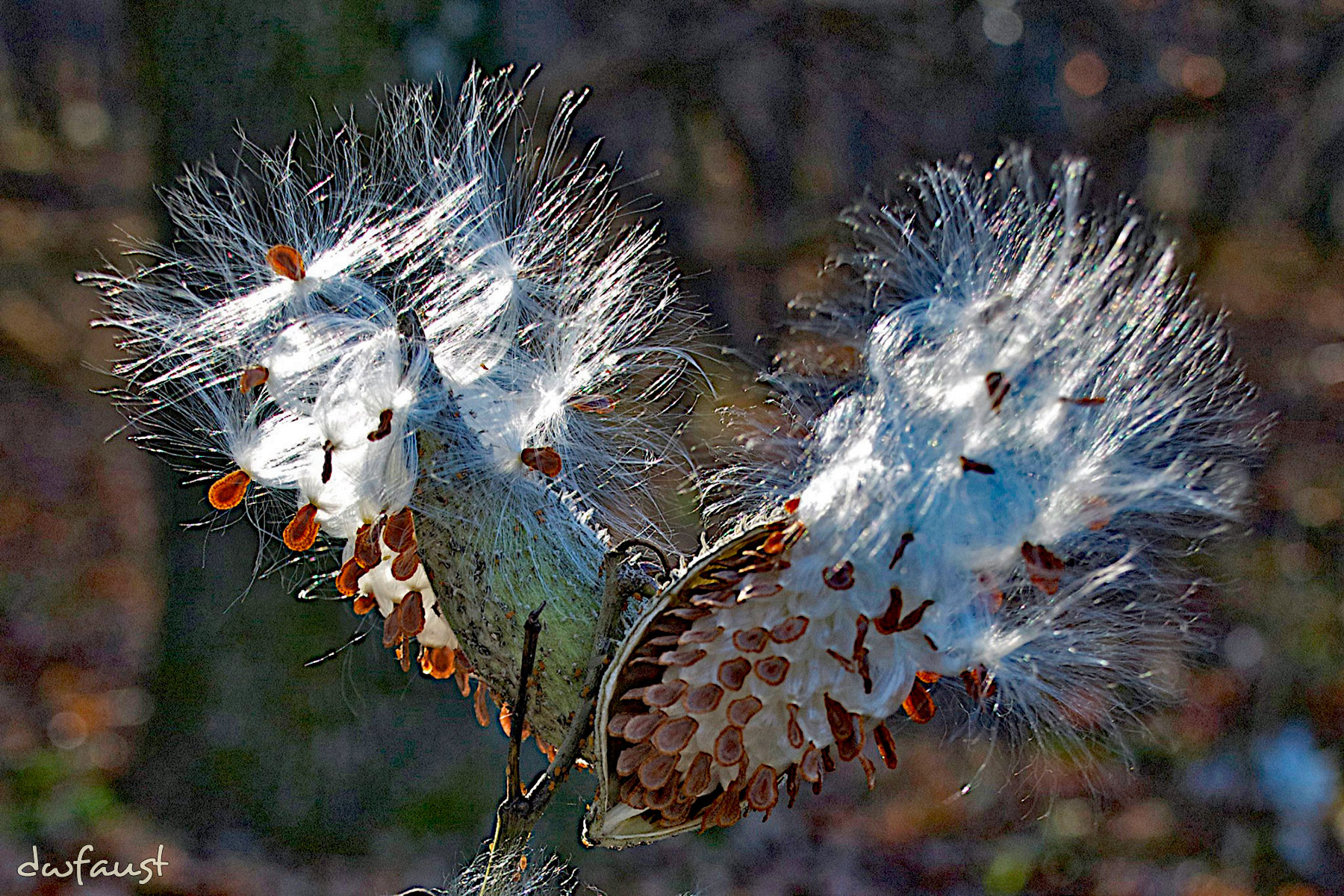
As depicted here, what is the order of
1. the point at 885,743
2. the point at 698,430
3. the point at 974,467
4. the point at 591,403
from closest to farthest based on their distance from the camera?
the point at 974,467, the point at 885,743, the point at 591,403, the point at 698,430

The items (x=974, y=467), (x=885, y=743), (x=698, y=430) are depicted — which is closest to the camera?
(x=974, y=467)

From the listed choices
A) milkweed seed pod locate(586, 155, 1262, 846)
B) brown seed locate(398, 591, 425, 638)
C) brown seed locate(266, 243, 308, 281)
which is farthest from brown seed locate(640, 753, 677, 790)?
brown seed locate(266, 243, 308, 281)

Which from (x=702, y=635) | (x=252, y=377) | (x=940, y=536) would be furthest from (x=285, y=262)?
(x=940, y=536)

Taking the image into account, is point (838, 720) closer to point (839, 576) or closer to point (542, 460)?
point (839, 576)

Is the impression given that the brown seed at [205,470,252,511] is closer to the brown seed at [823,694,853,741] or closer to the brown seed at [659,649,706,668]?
the brown seed at [659,649,706,668]

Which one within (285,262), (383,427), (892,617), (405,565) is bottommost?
(892,617)

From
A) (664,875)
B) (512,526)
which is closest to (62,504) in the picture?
(664,875)

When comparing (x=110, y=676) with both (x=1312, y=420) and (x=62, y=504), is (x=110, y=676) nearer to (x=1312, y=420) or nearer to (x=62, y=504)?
(x=62, y=504)
